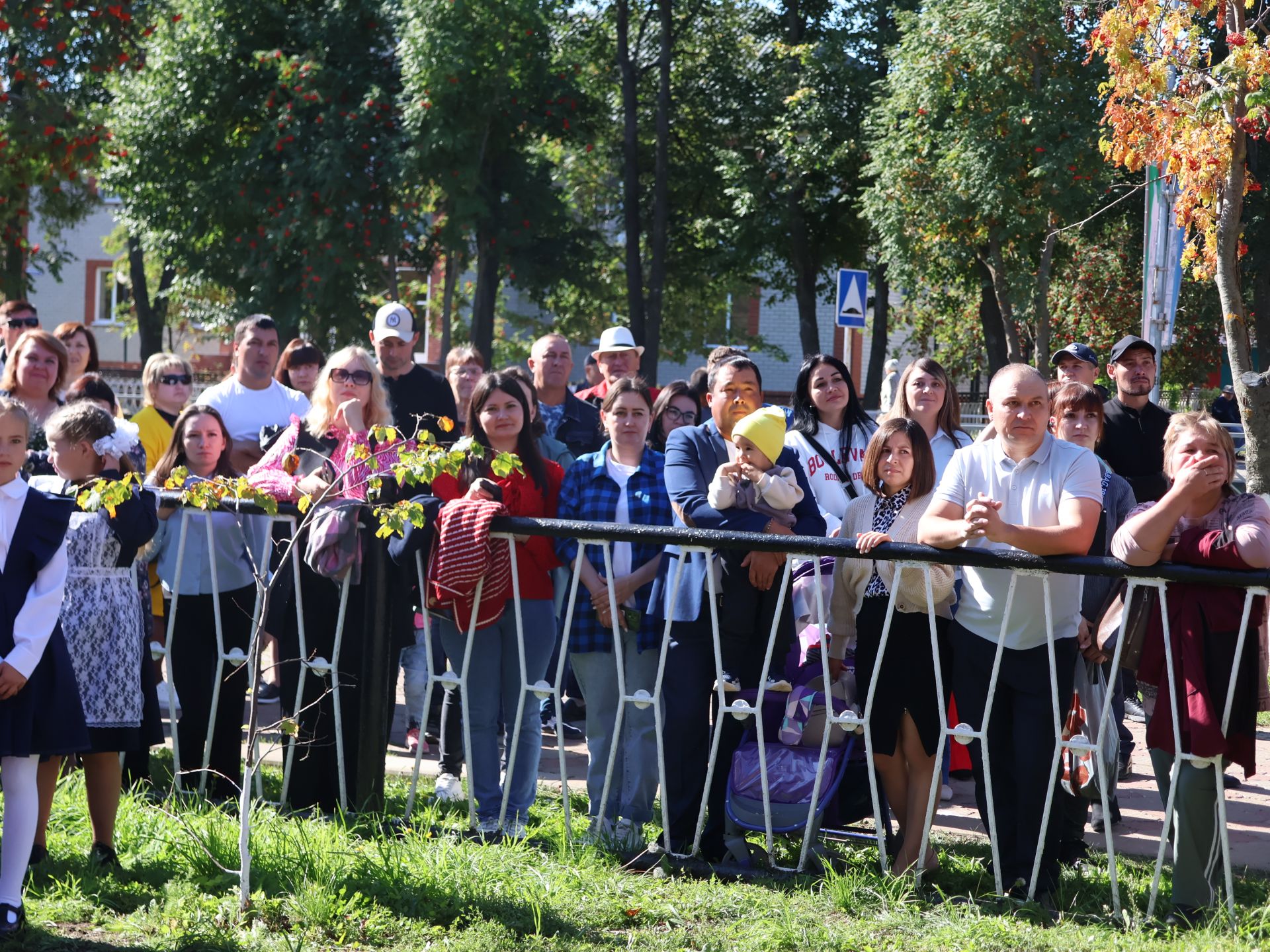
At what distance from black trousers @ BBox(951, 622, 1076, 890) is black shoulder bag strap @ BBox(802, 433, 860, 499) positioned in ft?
4.48

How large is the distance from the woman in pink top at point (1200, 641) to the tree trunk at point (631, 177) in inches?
680

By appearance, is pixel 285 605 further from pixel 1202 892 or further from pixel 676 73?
pixel 676 73

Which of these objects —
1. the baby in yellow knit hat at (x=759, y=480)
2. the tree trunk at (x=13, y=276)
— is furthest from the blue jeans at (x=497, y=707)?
the tree trunk at (x=13, y=276)

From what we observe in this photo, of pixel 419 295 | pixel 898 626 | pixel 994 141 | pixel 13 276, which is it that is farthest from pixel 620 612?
pixel 419 295

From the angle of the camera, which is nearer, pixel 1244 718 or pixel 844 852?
pixel 1244 718

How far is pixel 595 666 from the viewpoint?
4871mm

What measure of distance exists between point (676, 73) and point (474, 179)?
1019cm

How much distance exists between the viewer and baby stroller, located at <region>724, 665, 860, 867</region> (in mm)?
4461

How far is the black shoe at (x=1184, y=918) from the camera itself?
12.9 feet

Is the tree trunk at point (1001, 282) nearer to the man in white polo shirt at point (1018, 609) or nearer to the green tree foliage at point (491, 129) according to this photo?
the green tree foliage at point (491, 129)

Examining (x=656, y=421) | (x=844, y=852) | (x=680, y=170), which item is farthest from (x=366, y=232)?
(x=844, y=852)

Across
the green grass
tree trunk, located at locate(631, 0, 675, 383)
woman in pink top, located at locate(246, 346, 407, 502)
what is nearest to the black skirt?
the green grass

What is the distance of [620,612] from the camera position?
477 cm

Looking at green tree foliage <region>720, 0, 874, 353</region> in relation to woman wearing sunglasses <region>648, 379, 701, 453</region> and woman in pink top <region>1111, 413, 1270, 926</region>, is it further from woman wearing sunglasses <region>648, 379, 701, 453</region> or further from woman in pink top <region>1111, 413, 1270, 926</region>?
woman in pink top <region>1111, 413, 1270, 926</region>
